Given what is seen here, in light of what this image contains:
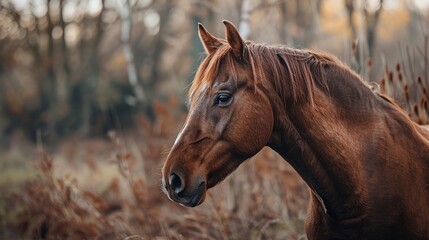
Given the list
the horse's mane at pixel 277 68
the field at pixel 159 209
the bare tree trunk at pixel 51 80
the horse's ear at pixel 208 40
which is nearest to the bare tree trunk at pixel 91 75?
the bare tree trunk at pixel 51 80

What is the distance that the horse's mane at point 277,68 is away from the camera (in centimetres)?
347

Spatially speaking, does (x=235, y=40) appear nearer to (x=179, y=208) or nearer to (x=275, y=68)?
(x=275, y=68)

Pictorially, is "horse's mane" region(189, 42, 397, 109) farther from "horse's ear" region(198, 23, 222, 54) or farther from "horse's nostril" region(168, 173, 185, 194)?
"horse's nostril" region(168, 173, 185, 194)

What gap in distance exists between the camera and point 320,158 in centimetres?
352

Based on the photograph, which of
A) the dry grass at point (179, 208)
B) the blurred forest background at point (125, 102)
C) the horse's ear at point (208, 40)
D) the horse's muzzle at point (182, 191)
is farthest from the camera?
the blurred forest background at point (125, 102)

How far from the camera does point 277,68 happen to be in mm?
3494

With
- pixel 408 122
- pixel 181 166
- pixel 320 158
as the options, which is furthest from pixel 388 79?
pixel 181 166

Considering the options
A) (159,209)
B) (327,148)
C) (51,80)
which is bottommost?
(51,80)

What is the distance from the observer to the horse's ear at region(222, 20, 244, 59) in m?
3.42

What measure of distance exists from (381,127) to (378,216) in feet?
1.59

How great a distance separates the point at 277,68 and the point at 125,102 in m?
16.8

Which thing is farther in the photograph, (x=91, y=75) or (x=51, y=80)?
(x=91, y=75)

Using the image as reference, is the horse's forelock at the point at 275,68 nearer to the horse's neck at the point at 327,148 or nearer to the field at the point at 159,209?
the horse's neck at the point at 327,148

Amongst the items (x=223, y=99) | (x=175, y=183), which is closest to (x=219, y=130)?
(x=223, y=99)
